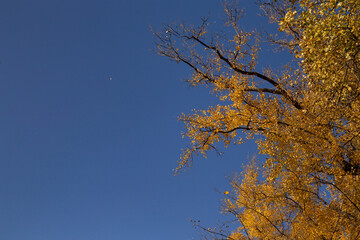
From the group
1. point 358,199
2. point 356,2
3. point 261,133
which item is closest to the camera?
point 356,2

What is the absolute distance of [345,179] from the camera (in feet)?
32.7

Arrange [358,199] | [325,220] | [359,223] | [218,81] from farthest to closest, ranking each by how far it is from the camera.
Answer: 1. [218,81]
2. [325,220]
3. [358,199]
4. [359,223]

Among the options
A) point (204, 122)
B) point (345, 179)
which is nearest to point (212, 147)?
point (204, 122)

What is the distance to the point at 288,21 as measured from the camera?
6.06 meters

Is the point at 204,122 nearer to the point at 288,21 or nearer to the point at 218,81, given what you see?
the point at 218,81

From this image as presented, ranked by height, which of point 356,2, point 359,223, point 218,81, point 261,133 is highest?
point 218,81

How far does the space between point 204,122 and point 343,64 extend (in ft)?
27.4

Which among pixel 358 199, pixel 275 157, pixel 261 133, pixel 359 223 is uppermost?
pixel 261 133

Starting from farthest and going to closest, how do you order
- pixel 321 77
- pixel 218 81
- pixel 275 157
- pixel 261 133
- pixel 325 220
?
pixel 218 81, pixel 261 133, pixel 325 220, pixel 275 157, pixel 321 77

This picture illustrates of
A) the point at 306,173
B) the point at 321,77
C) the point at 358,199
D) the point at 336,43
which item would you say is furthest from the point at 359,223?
the point at 336,43

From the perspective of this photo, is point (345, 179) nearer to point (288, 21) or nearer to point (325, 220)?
point (325, 220)

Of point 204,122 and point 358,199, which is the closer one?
point 358,199

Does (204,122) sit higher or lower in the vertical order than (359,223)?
higher

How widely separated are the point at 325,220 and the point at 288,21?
7.30 meters
